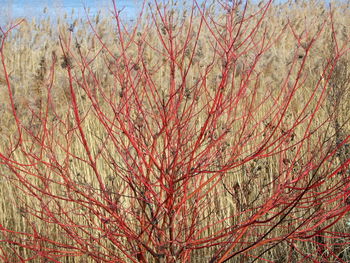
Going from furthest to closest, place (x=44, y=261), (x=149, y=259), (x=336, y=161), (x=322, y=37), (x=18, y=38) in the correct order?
(x=18, y=38)
(x=322, y=37)
(x=336, y=161)
(x=149, y=259)
(x=44, y=261)

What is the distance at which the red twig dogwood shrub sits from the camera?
158cm

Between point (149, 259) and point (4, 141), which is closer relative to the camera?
point (149, 259)

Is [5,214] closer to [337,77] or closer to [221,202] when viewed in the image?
[221,202]

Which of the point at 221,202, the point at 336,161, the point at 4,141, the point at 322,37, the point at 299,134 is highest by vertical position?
the point at 322,37

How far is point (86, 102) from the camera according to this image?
4180 millimetres

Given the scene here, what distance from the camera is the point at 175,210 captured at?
1.74 m

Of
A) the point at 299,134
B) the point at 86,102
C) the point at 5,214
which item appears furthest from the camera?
the point at 86,102

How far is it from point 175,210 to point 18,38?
5878 millimetres

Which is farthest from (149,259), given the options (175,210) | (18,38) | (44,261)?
(18,38)

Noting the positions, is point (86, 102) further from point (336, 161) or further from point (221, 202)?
point (336, 161)

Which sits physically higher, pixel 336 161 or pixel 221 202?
pixel 336 161

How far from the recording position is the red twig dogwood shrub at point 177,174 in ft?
5.17

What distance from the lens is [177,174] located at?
1850mm

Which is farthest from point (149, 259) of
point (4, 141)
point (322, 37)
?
point (322, 37)
